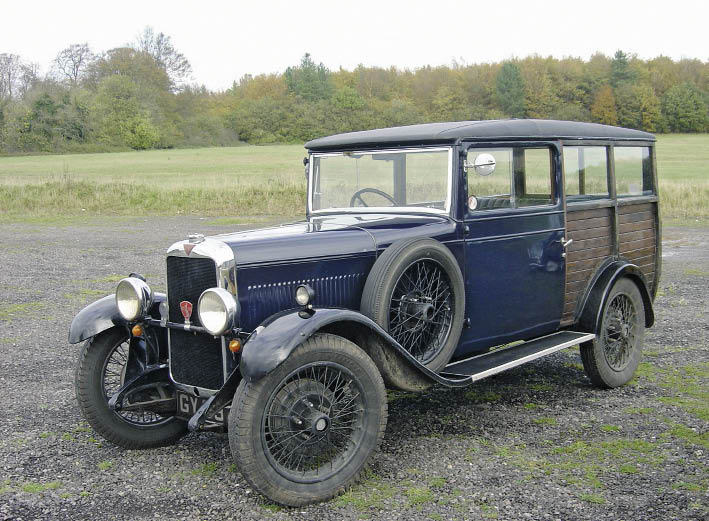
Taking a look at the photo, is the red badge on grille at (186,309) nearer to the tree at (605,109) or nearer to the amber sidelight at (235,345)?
the amber sidelight at (235,345)

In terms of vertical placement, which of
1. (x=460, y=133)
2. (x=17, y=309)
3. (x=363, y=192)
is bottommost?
(x=17, y=309)

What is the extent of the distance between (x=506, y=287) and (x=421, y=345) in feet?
2.95

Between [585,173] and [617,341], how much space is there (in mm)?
1420

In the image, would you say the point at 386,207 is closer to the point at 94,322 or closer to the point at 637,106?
the point at 94,322

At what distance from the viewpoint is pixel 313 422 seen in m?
3.70

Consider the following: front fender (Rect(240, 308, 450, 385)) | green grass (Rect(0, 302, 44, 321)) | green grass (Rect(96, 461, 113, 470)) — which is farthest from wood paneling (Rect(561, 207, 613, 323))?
green grass (Rect(0, 302, 44, 321))

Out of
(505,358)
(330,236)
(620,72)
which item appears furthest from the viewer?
(620,72)

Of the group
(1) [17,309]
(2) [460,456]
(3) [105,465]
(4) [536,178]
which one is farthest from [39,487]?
(1) [17,309]

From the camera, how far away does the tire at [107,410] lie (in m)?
4.38

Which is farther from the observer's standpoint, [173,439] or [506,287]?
[506,287]

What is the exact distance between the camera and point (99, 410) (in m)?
4.39

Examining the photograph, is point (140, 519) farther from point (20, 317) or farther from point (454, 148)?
point (20, 317)

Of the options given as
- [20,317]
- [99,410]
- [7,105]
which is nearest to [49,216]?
[20,317]

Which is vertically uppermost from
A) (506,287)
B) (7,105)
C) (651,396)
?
(7,105)
